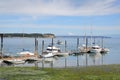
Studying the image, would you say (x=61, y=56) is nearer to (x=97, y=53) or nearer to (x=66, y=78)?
(x=97, y=53)

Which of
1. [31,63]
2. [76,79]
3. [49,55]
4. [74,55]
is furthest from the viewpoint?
[74,55]

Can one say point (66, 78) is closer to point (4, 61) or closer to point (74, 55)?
point (4, 61)

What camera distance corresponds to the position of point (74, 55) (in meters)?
103

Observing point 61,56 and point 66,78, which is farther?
point 61,56

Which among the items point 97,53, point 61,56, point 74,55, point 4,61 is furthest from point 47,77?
point 97,53

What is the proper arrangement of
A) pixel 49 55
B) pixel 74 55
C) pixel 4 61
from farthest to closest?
pixel 74 55, pixel 49 55, pixel 4 61

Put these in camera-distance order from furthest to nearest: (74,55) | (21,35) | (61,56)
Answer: (21,35) < (74,55) < (61,56)

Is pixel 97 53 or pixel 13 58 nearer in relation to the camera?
pixel 13 58

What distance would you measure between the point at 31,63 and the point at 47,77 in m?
36.4

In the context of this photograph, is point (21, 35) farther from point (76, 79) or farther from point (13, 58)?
point (76, 79)

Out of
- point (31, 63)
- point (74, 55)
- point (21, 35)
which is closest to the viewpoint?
point (31, 63)

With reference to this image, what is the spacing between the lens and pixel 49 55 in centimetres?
8950

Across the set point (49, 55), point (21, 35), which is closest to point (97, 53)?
point (49, 55)

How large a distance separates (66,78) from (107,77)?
4.84 m
